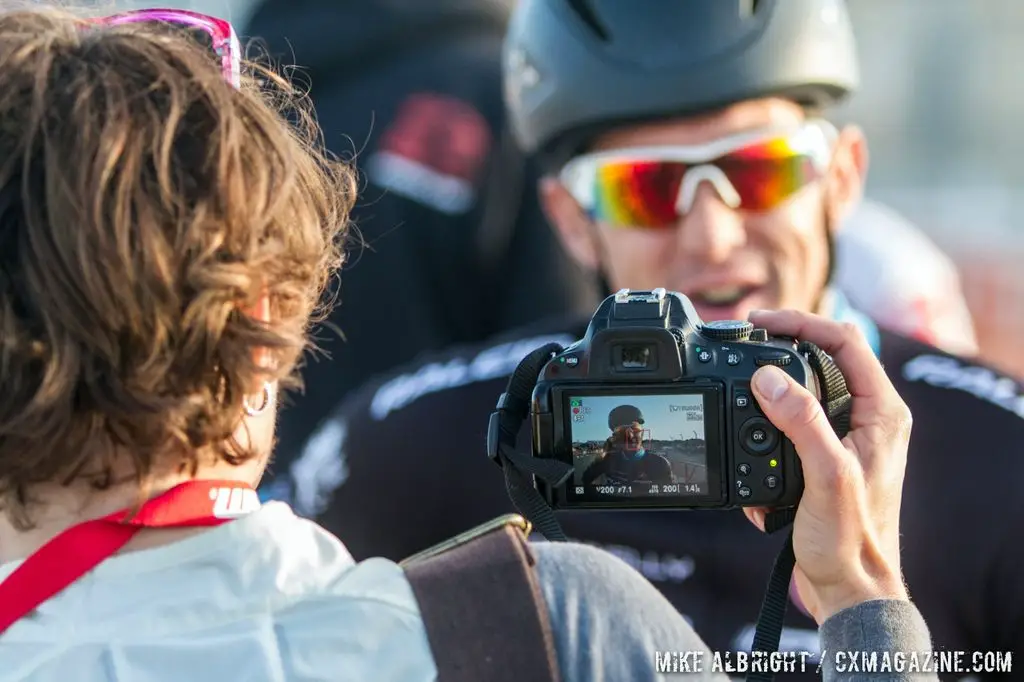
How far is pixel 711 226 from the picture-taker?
2676 mm

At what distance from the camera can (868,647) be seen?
142 centimetres

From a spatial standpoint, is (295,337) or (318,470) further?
(318,470)

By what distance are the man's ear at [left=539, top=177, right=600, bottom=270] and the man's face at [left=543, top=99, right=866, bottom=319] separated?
4.8 inches

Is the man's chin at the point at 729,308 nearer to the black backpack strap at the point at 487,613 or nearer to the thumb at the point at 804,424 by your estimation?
the thumb at the point at 804,424

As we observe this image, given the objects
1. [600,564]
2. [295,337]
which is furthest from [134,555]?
[600,564]

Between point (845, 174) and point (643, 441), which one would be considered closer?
point (643, 441)

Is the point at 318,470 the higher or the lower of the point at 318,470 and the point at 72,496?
the lower

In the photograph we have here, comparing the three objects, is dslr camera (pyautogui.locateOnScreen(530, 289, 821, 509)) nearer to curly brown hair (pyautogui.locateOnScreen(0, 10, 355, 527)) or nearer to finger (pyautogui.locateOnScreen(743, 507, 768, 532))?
finger (pyautogui.locateOnScreen(743, 507, 768, 532))

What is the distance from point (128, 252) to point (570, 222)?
1821mm

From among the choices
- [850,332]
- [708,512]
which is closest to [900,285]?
[708,512]

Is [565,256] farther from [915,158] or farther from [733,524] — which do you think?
[915,158]

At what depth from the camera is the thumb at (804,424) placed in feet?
4.87

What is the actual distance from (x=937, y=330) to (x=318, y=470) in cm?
169

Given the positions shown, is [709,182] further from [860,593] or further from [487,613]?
[487,613]
